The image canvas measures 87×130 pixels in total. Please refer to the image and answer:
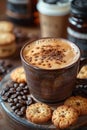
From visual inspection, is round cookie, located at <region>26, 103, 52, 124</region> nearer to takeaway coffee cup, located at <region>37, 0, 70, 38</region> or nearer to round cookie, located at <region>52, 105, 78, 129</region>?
round cookie, located at <region>52, 105, 78, 129</region>

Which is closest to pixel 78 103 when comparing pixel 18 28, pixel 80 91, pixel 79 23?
pixel 80 91

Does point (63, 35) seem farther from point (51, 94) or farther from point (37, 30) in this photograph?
point (51, 94)

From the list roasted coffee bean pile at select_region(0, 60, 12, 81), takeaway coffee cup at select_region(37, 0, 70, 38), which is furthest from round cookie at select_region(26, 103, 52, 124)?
takeaway coffee cup at select_region(37, 0, 70, 38)

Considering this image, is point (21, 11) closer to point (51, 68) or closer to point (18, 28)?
point (18, 28)

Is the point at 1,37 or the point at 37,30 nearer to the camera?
the point at 1,37

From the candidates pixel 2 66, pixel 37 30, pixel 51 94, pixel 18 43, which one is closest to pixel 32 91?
pixel 51 94

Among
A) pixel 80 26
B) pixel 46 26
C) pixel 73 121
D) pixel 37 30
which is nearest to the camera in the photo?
pixel 73 121

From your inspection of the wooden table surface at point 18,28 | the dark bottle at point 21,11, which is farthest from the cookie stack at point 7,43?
the dark bottle at point 21,11
